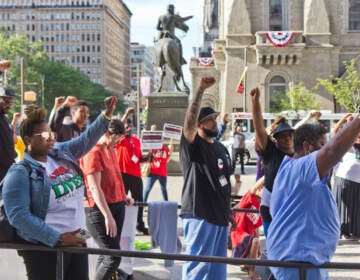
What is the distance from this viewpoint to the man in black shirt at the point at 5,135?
6188 mm

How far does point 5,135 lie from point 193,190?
255cm

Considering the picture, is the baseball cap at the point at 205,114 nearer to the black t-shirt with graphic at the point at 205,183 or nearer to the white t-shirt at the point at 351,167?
the black t-shirt with graphic at the point at 205,183

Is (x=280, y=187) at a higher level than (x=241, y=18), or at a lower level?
lower

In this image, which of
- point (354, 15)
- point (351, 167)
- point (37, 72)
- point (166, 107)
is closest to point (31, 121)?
point (351, 167)

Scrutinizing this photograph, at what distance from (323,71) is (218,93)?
16.8 meters

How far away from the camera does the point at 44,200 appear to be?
3518mm

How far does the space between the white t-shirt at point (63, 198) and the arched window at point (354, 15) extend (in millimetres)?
50574

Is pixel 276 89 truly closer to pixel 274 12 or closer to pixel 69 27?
pixel 274 12

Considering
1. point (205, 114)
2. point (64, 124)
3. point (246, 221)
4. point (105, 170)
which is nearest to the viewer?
point (205, 114)

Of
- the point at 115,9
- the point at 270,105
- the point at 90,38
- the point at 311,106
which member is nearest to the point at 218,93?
the point at 270,105

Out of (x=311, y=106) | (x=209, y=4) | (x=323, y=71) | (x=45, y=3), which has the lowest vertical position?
(x=311, y=106)

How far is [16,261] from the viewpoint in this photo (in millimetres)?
4320

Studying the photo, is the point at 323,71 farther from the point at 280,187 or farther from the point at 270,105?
the point at 280,187

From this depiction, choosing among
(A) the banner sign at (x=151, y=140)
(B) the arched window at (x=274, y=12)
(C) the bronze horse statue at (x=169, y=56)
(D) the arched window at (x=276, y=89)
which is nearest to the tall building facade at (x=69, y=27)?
(B) the arched window at (x=274, y=12)
